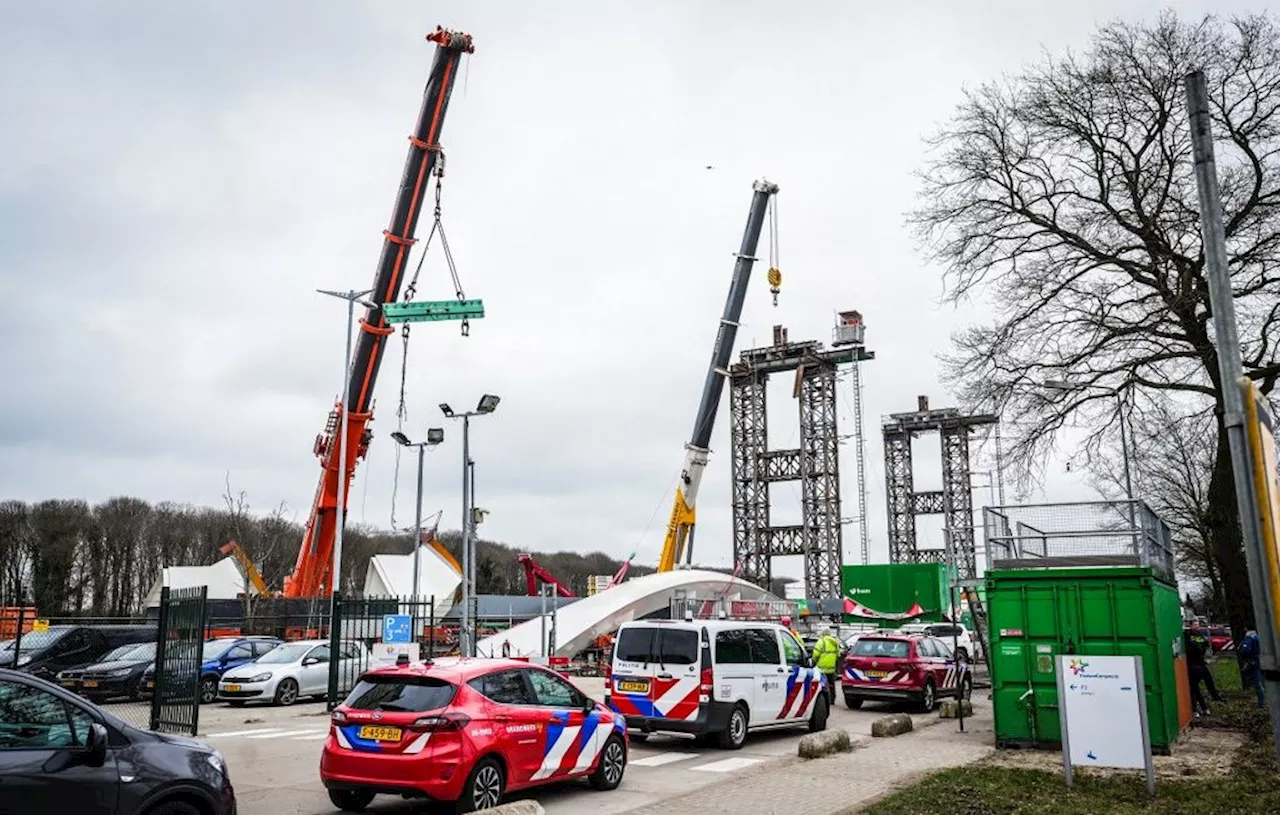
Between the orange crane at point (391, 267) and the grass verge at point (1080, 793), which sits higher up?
the orange crane at point (391, 267)

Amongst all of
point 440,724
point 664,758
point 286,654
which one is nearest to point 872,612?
point 286,654

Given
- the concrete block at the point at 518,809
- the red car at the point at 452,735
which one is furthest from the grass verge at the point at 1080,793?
the red car at the point at 452,735

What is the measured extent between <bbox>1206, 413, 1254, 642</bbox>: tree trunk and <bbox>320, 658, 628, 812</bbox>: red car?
54.4ft

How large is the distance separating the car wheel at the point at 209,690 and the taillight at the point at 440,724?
55.3 ft

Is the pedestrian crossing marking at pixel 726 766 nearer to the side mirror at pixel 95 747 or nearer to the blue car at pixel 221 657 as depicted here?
the side mirror at pixel 95 747

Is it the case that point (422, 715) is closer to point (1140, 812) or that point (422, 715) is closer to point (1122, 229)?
point (1140, 812)

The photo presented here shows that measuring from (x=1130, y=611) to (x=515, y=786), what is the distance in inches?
370

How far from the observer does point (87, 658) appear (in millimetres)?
26109

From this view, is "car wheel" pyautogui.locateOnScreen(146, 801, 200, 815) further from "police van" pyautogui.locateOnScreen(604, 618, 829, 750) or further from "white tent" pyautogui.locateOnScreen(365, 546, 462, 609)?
"white tent" pyautogui.locateOnScreen(365, 546, 462, 609)

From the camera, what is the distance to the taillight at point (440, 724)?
9.50m

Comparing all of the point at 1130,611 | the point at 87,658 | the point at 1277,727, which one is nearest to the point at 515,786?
the point at 1277,727

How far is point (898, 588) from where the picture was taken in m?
38.6

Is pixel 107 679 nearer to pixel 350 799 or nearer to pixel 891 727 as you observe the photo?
pixel 350 799

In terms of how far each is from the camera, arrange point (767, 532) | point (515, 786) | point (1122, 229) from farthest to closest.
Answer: point (767, 532) → point (1122, 229) → point (515, 786)
